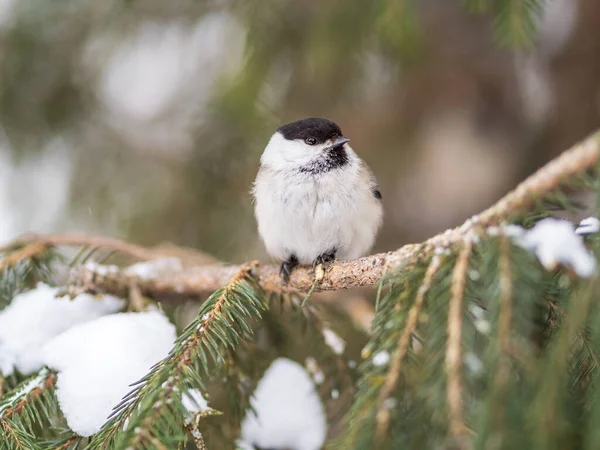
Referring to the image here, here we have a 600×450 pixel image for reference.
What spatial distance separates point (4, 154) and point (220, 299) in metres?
1.64

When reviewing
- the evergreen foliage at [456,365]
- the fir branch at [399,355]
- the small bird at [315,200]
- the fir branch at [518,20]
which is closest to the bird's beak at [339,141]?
the small bird at [315,200]

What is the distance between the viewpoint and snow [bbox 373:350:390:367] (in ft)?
2.34

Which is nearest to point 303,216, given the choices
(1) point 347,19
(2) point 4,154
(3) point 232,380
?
(3) point 232,380

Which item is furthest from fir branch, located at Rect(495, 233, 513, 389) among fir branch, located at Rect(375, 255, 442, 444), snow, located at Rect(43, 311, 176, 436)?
snow, located at Rect(43, 311, 176, 436)

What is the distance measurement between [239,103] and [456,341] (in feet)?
4.95

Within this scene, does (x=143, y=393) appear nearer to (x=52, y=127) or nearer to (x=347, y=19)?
(x=347, y=19)

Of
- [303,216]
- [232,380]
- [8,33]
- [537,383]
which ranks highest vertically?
[8,33]

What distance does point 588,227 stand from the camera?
2.48 ft

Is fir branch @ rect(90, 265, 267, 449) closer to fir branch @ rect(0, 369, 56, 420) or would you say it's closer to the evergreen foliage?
the evergreen foliage

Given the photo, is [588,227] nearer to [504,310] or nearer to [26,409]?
[504,310]

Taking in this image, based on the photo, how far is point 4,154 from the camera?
2219mm

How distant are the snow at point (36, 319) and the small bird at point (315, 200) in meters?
0.47

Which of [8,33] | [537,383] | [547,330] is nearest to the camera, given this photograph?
[537,383]

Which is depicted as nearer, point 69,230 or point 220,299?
point 220,299
